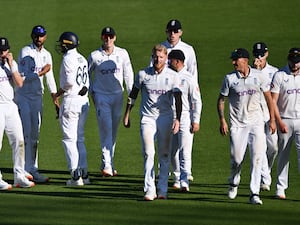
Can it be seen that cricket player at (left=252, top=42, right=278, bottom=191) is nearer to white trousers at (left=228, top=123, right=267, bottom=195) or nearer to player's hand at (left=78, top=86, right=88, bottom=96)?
white trousers at (left=228, top=123, right=267, bottom=195)

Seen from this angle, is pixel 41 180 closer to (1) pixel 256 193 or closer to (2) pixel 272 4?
(1) pixel 256 193

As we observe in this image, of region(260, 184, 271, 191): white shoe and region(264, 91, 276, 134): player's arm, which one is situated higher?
region(264, 91, 276, 134): player's arm

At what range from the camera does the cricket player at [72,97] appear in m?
16.0

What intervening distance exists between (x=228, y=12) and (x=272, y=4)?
1539 millimetres

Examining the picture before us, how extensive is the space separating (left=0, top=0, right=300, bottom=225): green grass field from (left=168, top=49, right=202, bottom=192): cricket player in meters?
0.35

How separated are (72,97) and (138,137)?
14.9ft

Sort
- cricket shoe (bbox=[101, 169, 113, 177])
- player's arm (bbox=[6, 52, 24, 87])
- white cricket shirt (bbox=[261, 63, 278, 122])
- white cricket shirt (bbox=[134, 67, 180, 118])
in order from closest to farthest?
white cricket shirt (bbox=[134, 67, 180, 118]), white cricket shirt (bbox=[261, 63, 278, 122]), player's arm (bbox=[6, 52, 24, 87]), cricket shoe (bbox=[101, 169, 113, 177])

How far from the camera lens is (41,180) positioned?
1656 centimetres

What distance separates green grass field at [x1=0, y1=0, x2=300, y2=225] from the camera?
14.1 metres

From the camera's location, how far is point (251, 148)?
14805 mm

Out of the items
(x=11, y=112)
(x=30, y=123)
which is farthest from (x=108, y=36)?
(x=11, y=112)

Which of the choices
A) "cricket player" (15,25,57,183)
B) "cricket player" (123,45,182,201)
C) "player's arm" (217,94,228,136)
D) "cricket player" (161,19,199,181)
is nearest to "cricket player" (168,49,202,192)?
"cricket player" (161,19,199,181)

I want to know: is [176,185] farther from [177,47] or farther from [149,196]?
[177,47]

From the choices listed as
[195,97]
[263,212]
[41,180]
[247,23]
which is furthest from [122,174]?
[247,23]
